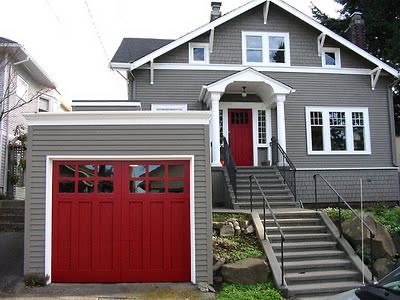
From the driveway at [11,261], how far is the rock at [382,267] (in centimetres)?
707

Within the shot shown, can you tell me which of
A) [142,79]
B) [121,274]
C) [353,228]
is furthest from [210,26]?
[121,274]

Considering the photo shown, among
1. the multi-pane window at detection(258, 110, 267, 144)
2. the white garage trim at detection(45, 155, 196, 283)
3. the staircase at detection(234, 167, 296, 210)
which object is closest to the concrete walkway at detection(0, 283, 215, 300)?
the white garage trim at detection(45, 155, 196, 283)

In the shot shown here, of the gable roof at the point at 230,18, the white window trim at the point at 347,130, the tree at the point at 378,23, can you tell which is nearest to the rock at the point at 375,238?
the white window trim at the point at 347,130

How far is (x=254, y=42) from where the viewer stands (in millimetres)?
15773

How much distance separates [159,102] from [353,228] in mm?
8244

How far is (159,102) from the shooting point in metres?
14.9

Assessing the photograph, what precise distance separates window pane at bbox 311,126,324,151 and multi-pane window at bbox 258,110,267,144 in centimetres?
179

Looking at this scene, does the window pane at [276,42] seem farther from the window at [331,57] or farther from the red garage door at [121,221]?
the red garage door at [121,221]

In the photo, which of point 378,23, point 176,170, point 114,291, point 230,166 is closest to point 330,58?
point 230,166

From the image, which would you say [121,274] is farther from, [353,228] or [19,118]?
[19,118]

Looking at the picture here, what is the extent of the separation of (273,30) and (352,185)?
6559 mm

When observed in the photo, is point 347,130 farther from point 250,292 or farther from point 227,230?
point 250,292

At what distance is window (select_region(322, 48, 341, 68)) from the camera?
16016 millimetres

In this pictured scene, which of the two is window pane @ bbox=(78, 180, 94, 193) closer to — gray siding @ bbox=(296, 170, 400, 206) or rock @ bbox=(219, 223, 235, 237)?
rock @ bbox=(219, 223, 235, 237)
